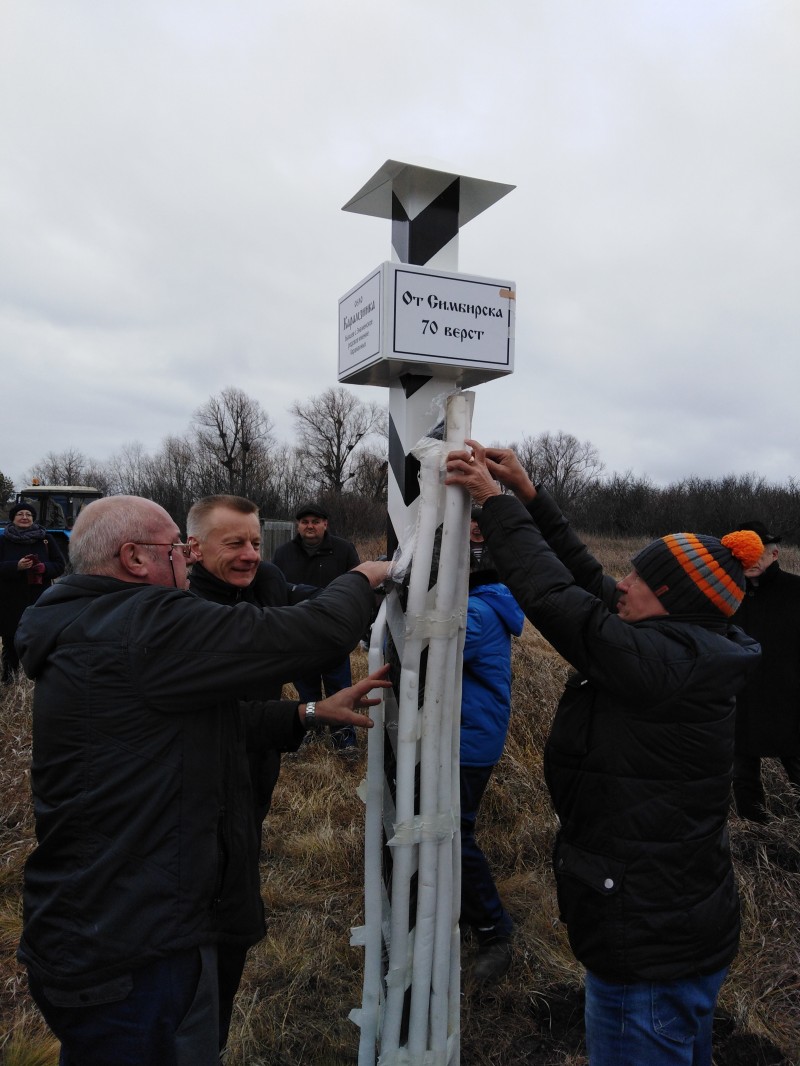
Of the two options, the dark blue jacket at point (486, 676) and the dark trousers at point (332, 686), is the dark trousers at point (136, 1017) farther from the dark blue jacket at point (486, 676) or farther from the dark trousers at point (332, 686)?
the dark trousers at point (332, 686)

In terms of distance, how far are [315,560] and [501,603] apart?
139 inches

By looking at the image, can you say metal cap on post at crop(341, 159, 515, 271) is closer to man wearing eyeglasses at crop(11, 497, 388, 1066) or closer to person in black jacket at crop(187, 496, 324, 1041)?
person in black jacket at crop(187, 496, 324, 1041)

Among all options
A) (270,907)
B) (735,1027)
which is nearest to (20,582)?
(270,907)

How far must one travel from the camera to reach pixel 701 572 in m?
1.95

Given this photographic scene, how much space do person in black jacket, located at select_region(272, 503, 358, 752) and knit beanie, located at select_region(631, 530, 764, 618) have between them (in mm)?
4722

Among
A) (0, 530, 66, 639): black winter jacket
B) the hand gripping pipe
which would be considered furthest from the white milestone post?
(0, 530, 66, 639): black winter jacket

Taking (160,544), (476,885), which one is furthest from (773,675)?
(160,544)

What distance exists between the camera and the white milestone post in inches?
83.7

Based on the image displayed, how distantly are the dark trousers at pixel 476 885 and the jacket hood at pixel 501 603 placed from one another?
0.69 meters

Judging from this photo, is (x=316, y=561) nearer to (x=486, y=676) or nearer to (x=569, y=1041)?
(x=486, y=676)

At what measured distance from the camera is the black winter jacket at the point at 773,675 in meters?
4.46

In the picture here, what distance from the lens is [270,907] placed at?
392 cm

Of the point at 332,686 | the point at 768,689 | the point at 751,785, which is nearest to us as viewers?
the point at 768,689

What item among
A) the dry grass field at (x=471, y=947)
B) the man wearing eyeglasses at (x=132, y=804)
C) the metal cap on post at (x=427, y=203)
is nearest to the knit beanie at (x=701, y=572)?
the man wearing eyeglasses at (x=132, y=804)
